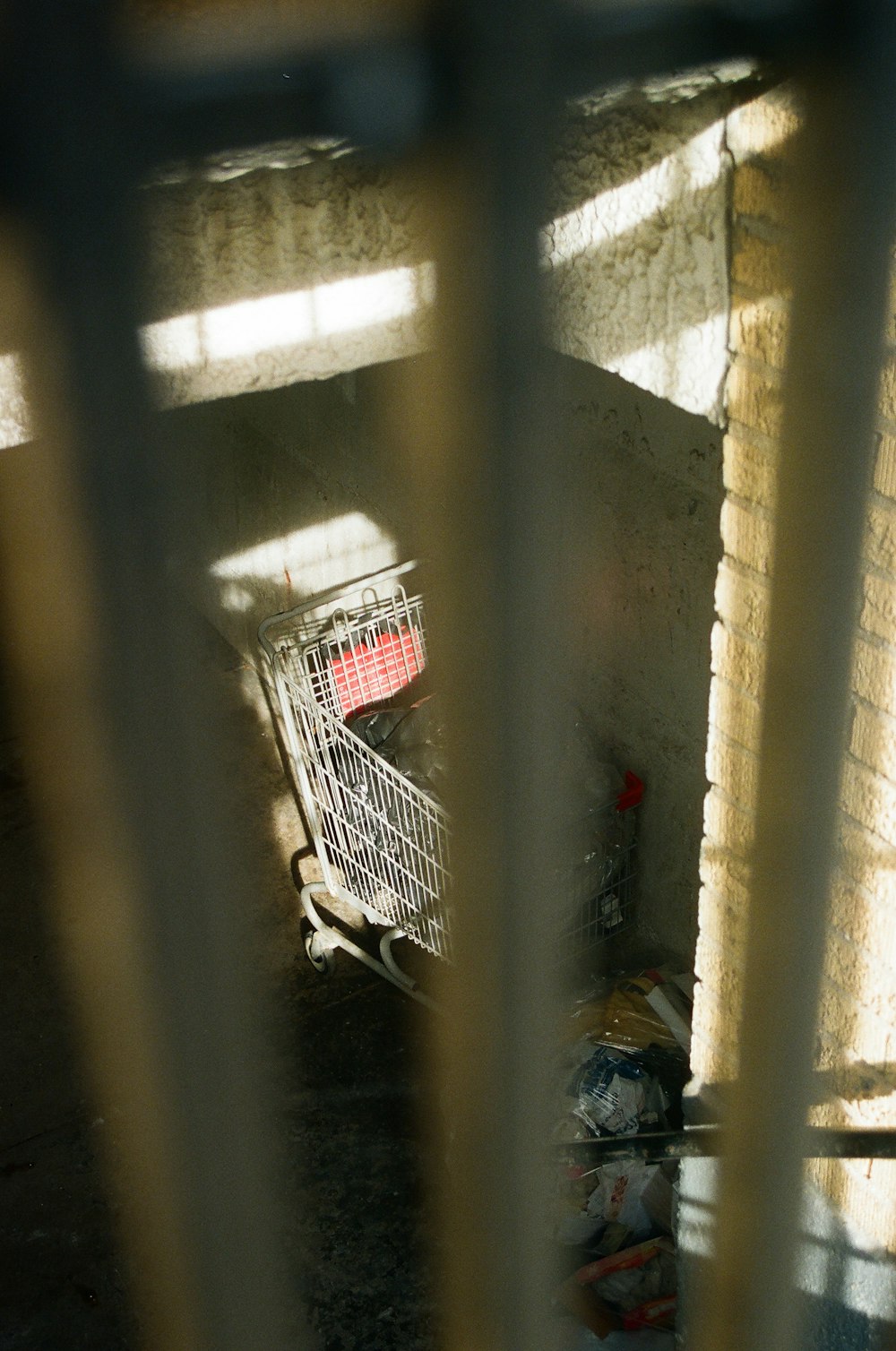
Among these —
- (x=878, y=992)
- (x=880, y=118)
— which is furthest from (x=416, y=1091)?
(x=880, y=118)

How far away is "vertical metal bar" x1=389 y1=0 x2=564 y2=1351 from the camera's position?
0.42m

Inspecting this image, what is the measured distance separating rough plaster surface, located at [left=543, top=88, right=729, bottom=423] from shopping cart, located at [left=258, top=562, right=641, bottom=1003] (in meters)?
1.75

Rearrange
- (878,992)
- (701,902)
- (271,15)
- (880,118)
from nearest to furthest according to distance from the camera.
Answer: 1. (271,15)
2. (880,118)
3. (878,992)
4. (701,902)

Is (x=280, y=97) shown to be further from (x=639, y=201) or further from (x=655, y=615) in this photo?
(x=655, y=615)

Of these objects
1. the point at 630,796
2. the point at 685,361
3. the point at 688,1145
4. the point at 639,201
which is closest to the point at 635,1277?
the point at 630,796

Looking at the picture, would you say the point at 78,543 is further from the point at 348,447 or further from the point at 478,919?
the point at 348,447

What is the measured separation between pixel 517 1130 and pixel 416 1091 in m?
2.40

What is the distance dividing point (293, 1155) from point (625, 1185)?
0.76 meters

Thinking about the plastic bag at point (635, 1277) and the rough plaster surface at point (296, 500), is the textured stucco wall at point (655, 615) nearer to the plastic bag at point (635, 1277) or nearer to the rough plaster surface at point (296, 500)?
the plastic bag at point (635, 1277)

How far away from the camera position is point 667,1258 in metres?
2.28

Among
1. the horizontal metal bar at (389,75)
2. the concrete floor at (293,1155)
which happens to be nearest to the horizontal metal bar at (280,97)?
the horizontal metal bar at (389,75)

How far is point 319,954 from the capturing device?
10.7 feet

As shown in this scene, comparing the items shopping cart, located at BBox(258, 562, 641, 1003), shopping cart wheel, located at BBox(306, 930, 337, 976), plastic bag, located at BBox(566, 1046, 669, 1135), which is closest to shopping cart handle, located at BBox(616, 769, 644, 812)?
shopping cart, located at BBox(258, 562, 641, 1003)

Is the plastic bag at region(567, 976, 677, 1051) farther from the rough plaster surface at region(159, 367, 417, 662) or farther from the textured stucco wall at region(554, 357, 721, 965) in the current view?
the rough plaster surface at region(159, 367, 417, 662)
